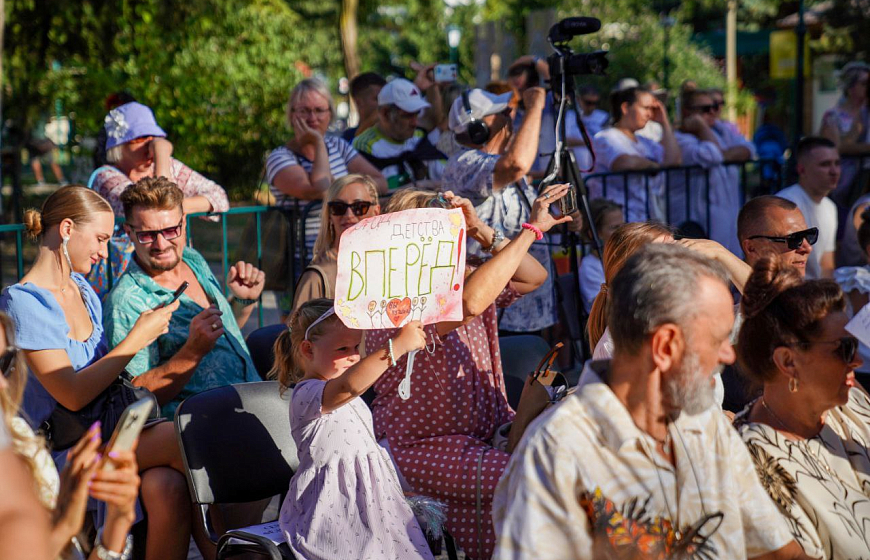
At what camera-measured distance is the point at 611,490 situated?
218cm

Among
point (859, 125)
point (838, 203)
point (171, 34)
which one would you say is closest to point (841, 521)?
point (838, 203)

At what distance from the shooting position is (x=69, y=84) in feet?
38.6

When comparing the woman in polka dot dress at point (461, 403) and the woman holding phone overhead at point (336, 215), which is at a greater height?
the woman holding phone overhead at point (336, 215)

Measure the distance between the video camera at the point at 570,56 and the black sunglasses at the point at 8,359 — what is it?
Answer: 3.50 meters

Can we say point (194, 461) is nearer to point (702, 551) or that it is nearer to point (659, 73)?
point (702, 551)

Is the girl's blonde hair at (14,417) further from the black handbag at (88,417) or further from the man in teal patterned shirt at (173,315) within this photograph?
the man in teal patterned shirt at (173,315)

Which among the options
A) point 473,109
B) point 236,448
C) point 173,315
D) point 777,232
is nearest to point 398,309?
point 236,448

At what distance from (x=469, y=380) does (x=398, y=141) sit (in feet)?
10.8

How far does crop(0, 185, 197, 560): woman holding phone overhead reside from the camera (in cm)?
351

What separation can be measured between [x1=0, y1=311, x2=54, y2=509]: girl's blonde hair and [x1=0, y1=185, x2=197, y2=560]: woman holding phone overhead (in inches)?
47.8

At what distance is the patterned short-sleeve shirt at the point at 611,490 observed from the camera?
6.99 ft

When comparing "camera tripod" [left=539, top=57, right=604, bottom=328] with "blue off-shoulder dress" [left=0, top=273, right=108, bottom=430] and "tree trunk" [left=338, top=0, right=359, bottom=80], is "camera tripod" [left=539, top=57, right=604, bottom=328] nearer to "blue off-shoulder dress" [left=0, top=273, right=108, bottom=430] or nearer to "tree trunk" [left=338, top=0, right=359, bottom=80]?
"blue off-shoulder dress" [left=0, top=273, right=108, bottom=430]

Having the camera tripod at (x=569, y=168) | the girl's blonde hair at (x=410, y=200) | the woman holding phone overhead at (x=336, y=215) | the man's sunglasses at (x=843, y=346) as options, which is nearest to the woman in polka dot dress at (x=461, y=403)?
the girl's blonde hair at (x=410, y=200)

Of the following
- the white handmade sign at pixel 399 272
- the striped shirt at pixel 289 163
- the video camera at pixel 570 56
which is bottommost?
the white handmade sign at pixel 399 272
